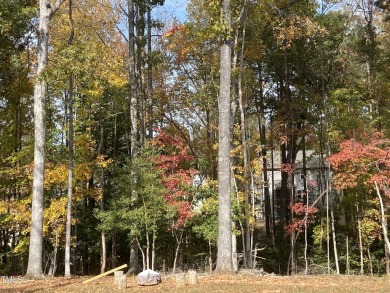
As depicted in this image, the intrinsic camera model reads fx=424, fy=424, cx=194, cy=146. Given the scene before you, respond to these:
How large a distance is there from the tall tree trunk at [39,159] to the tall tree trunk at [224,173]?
5.12 meters

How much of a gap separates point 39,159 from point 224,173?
5.40 m

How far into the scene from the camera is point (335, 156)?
16.2 metres

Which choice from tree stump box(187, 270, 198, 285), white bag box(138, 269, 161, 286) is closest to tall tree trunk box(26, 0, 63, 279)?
white bag box(138, 269, 161, 286)

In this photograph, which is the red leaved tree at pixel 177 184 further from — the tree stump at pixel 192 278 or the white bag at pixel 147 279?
the tree stump at pixel 192 278

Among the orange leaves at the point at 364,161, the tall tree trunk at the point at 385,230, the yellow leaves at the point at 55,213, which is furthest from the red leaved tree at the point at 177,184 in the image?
the tall tree trunk at the point at 385,230

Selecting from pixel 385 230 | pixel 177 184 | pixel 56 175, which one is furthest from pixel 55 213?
pixel 385 230

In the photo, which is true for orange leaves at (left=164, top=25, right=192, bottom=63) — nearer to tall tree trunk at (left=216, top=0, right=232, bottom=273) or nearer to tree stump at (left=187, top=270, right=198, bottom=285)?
tall tree trunk at (left=216, top=0, right=232, bottom=273)

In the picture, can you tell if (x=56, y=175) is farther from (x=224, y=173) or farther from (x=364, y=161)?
(x=364, y=161)

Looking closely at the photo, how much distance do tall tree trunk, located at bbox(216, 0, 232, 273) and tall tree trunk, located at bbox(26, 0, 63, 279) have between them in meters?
5.12

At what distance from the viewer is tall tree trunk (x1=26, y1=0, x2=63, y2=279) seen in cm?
1195

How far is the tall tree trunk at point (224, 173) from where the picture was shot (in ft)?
37.3

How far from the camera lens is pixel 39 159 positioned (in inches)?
487

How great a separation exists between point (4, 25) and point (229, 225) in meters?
8.81

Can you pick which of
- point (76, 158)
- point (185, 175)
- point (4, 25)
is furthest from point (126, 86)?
point (4, 25)
